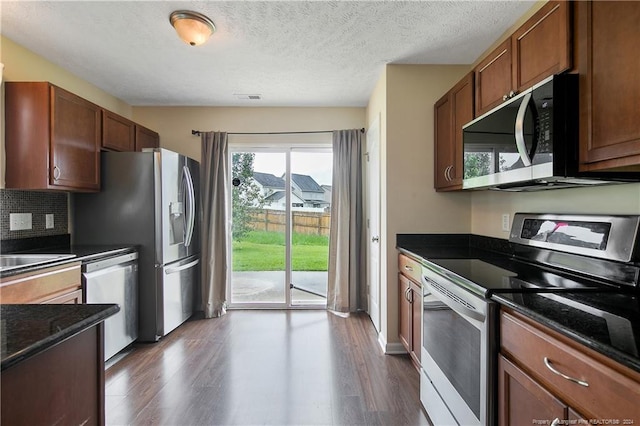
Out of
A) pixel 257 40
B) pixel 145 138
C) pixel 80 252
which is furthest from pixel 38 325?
pixel 145 138

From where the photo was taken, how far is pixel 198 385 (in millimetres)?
2252

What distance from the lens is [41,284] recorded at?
6.57 ft

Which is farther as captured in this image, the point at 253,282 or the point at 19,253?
the point at 253,282

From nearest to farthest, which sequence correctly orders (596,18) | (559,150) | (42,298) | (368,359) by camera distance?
(596,18)
(559,150)
(42,298)
(368,359)

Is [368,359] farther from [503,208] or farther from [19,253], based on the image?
[19,253]

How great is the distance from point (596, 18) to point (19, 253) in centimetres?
375

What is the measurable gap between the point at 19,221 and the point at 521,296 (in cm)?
344

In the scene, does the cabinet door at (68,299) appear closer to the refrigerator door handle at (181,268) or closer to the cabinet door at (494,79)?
the refrigerator door handle at (181,268)

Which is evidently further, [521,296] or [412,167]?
[412,167]

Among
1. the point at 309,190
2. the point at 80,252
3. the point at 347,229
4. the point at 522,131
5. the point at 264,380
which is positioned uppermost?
the point at 522,131

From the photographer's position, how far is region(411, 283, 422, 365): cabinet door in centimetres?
224

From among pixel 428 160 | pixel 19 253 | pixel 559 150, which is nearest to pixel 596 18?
pixel 559 150

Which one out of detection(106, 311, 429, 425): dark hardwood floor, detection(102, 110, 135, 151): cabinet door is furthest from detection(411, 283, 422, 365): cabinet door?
detection(102, 110, 135, 151): cabinet door

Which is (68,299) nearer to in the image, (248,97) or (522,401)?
(248,97)
